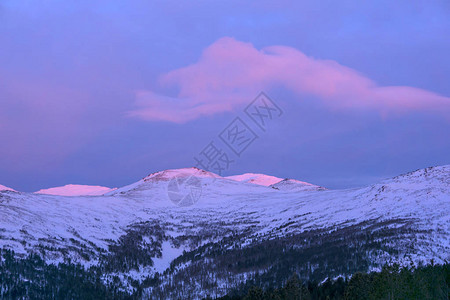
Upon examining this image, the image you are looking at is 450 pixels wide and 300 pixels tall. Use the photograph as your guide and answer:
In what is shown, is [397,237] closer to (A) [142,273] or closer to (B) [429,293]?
(B) [429,293]

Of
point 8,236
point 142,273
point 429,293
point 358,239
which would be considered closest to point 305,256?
point 358,239

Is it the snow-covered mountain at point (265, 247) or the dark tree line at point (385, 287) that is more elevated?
the snow-covered mountain at point (265, 247)

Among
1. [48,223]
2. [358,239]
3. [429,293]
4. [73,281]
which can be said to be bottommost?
[429,293]

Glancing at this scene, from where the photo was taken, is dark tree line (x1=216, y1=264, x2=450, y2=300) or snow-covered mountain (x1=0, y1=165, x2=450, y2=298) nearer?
dark tree line (x1=216, y1=264, x2=450, y2=300)

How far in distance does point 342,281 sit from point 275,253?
5420 cm

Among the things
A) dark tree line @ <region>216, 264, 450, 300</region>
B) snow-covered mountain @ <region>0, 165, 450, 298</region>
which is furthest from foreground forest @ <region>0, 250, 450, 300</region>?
snow-covered mountain @ <region>0, 165, 450, 298</region>

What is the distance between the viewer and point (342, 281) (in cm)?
10150

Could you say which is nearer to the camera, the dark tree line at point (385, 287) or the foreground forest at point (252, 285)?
the dark tree line at point (385, 287)

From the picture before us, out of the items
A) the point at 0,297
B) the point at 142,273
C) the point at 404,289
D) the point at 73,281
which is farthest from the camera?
the point at 142,273

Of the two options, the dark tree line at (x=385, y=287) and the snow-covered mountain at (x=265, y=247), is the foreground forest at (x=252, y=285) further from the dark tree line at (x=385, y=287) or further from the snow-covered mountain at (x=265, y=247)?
the snow-covered mountain at (x=265, y=247)

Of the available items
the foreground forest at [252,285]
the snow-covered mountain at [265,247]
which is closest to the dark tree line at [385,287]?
the foreground forest at [252,285]

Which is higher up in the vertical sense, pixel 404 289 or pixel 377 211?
pixel 377 211

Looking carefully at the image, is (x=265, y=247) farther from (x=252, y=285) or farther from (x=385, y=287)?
(x=385, y=287)

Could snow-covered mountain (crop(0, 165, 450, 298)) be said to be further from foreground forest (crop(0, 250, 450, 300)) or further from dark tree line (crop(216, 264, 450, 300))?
dark tree line (crop(216, 264, 450, 300))
